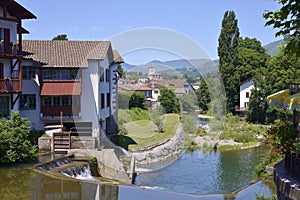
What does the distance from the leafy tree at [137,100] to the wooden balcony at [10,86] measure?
31.4 feet

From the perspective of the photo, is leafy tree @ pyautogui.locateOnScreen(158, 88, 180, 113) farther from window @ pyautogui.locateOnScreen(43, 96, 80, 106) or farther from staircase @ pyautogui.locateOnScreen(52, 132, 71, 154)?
staircase @ pyautogui.locateOnScreen(52, 132, 71, 154)

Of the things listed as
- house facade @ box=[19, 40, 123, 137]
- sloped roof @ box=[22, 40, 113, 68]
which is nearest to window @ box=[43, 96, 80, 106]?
house facade @ box=[19, 40, 123, 137]

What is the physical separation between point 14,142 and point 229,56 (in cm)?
4228

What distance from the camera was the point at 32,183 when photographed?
15891 millimetres

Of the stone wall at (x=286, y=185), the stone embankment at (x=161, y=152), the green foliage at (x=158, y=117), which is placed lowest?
the stone embankment at (x=161, y=152)

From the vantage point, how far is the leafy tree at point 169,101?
25.9 m

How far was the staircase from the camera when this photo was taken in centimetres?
2309

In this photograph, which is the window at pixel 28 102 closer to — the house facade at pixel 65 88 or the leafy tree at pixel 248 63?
the house facade at pixel 65 88

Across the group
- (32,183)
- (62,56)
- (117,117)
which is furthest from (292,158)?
(117,117)

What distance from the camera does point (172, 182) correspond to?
24.4 metres

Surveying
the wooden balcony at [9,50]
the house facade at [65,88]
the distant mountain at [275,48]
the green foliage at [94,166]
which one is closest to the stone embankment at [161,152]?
the house facade at [65,88]

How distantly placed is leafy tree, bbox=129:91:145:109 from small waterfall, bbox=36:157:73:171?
988 cm

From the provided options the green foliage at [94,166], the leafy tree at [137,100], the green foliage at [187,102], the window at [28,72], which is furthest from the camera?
the leafy tree at [137,100]

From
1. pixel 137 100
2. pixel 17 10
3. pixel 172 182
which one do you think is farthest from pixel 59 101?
pixel 172 182
